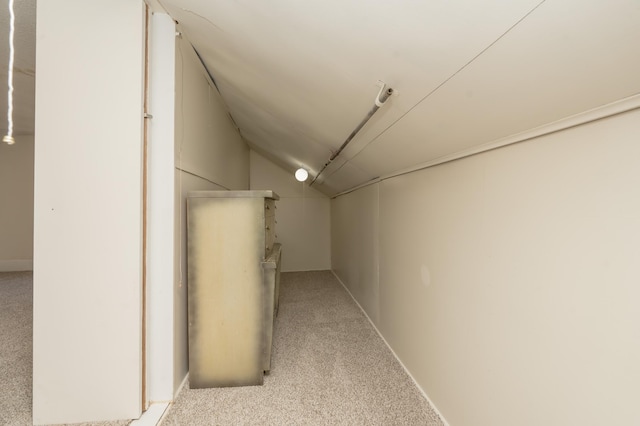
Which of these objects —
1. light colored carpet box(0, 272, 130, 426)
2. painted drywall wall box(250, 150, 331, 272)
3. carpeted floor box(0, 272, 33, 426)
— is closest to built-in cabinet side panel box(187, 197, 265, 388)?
light colored carpet box(0, 272, 130, 426)

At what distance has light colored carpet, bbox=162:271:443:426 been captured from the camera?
66.9 inches

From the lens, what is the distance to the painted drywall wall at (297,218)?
608 cm

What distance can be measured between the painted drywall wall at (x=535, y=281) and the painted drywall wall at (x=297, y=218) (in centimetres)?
433

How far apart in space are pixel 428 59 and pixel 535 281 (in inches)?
35.1

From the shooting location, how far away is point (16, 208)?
5590 millimetres

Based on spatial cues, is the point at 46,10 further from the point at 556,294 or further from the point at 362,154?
the point at 556,294

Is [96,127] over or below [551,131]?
over

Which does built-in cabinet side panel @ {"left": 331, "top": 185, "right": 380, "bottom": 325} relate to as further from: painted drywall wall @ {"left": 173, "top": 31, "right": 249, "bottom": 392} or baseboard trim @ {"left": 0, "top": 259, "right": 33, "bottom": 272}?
baseboard trim @ {"left": 0, "top": 259, "right": 33, "bottom": 272}

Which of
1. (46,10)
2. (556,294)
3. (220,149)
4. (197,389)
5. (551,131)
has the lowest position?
(197,389)

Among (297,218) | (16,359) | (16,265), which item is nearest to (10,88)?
(16,359)

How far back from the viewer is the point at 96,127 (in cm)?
167

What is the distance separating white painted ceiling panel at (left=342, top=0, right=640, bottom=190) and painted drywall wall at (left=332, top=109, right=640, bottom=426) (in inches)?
4.4

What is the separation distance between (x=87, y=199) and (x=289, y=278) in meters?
4.07

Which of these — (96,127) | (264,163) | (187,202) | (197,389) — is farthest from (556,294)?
(264,163)
